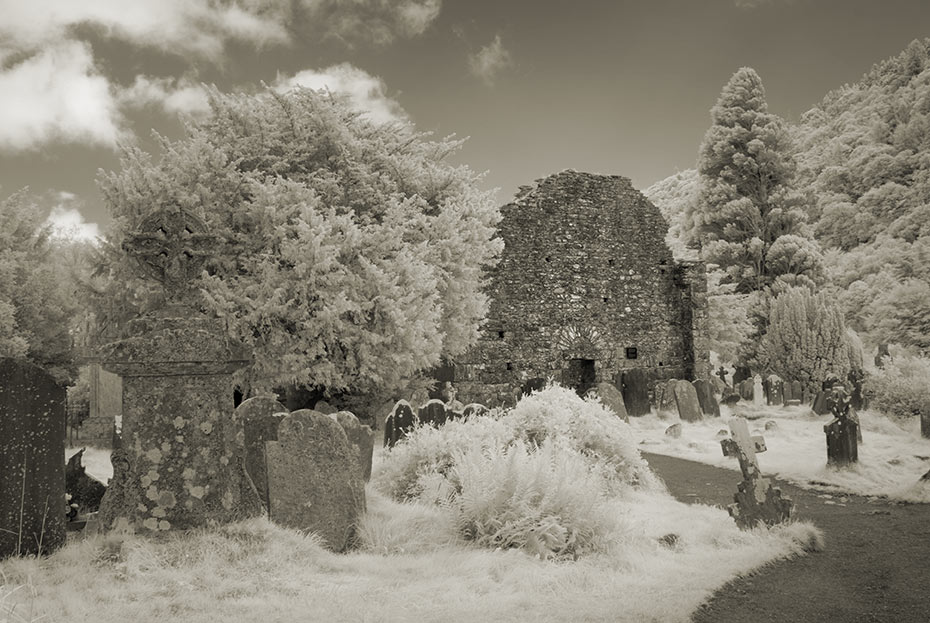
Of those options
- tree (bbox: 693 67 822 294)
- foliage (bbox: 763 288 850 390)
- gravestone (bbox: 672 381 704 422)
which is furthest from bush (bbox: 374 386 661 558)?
tree (bbox: 693 67 822 294)

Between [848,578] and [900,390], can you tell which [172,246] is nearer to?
[848,578]

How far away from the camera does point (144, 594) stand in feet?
11.9

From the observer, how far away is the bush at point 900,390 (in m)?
12.8

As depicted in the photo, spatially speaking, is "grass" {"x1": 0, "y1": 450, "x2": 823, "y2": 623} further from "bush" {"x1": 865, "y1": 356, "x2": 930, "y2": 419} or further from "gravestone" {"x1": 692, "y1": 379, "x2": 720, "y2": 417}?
"bush" {"x1": 865, "y1": 356, "x2": 930, "y2": 419}

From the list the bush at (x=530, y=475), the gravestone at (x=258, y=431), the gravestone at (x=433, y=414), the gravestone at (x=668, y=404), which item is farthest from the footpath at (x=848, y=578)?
the gravestone at (x=668, y=404)

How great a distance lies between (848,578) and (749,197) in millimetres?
24948

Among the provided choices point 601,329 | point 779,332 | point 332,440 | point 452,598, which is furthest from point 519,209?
point 452,598

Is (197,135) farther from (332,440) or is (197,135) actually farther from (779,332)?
(779,332)

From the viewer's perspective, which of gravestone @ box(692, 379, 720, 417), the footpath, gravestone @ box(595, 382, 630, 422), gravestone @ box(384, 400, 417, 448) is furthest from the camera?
gravestone @ box(692, 379, 720, 417)

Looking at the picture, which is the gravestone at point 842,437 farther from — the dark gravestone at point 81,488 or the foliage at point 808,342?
the foliage at point 808,342

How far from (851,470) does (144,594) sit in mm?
8385

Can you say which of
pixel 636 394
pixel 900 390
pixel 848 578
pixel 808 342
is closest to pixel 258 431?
pixel 848 578

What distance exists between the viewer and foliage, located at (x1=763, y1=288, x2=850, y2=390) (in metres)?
19.3

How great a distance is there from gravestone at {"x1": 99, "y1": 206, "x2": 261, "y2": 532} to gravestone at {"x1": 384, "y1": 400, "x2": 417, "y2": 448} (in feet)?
14.8
